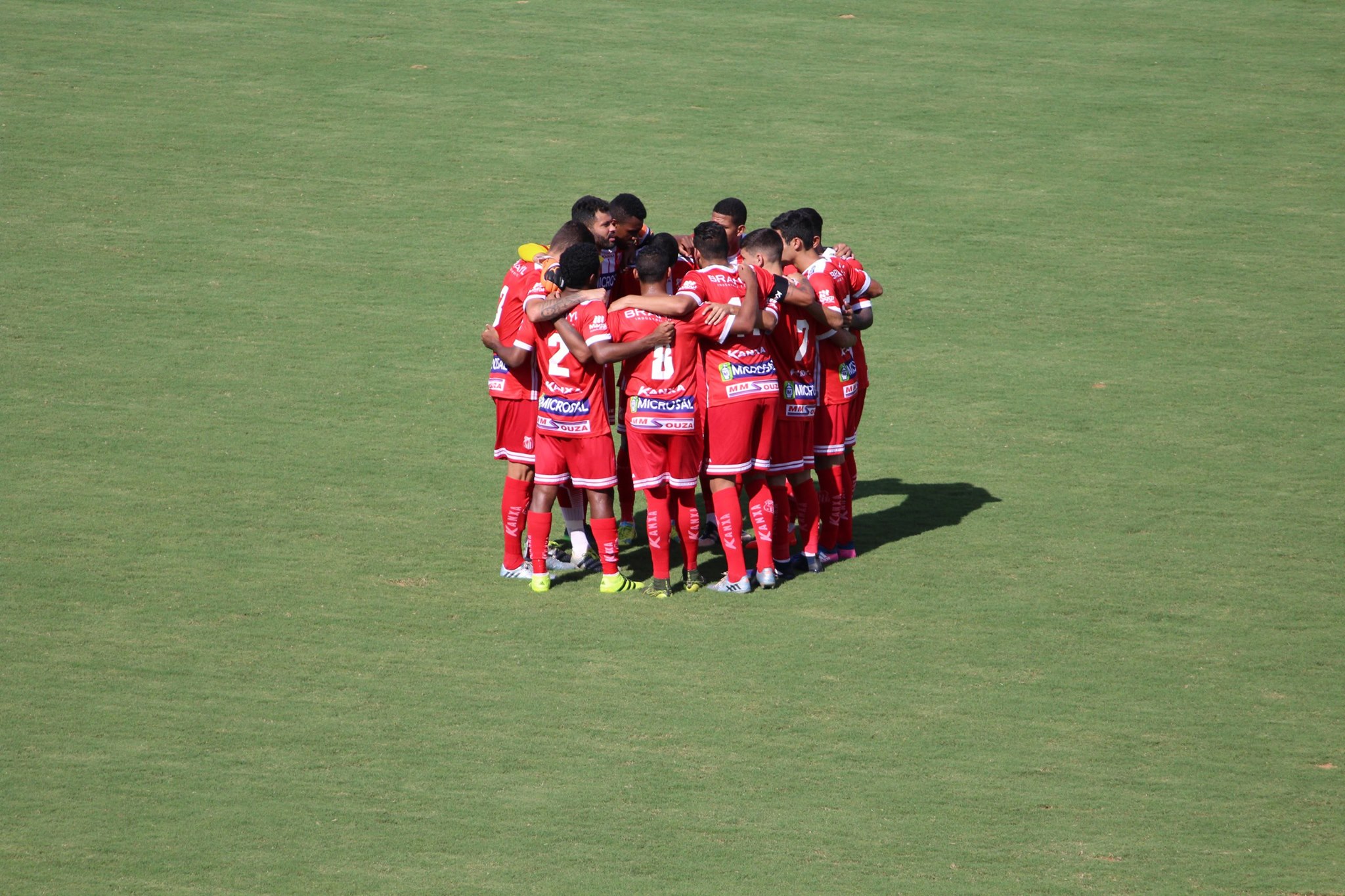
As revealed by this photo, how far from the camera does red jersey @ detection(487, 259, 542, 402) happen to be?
829cm

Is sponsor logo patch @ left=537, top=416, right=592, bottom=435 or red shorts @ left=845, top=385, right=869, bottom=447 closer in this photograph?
sponsor logo patch @ left=537, top=416, right=592, bottom=435

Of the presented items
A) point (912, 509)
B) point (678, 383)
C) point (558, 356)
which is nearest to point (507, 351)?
point (558, 356)

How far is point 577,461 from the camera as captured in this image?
814 centimetres

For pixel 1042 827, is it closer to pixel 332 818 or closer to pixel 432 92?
pixel 332 818

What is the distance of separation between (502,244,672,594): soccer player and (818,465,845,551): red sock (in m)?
1.41

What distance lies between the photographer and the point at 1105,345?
1248 centimetres

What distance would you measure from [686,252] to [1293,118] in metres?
12.0

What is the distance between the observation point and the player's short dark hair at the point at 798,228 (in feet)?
28.4

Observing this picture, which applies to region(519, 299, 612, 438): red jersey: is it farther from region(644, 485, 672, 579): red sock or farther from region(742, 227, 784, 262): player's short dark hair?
region(742, 227, 784, 262): player's short dark hair

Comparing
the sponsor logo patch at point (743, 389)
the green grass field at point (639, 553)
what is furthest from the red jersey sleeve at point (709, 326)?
the green grass field at point (639, 553)

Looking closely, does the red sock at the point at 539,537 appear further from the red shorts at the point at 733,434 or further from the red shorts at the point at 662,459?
the red shorts at the point at 733,434

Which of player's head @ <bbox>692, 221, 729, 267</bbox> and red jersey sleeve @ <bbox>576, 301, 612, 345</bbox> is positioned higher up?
player's head @ <bbox>692, 221, 729, 267</bbox>

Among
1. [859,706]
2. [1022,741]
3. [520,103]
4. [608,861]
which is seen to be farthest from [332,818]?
[520,103]

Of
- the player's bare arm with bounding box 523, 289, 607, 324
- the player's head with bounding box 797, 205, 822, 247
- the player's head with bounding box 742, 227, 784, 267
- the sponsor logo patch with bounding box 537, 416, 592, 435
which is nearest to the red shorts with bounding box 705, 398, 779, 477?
the sponsor logo patch with bounding box 537, 416, 592, 435
